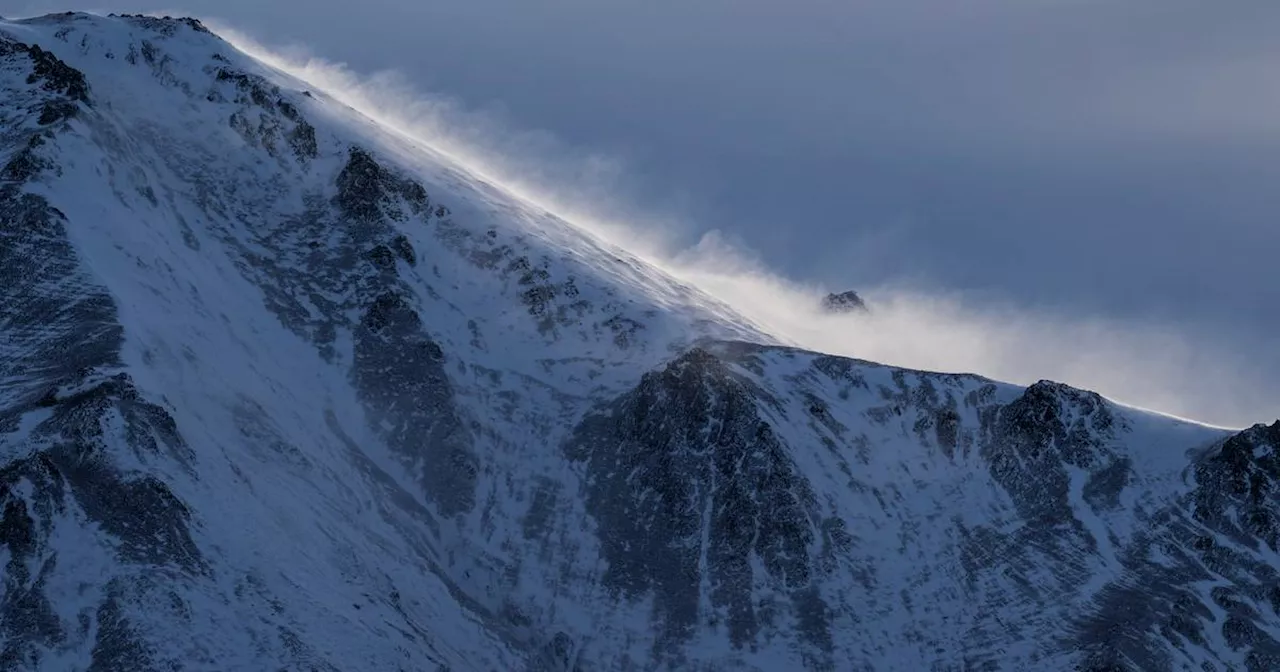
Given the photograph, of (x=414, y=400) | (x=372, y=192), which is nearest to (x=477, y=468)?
(x=414, y=400)

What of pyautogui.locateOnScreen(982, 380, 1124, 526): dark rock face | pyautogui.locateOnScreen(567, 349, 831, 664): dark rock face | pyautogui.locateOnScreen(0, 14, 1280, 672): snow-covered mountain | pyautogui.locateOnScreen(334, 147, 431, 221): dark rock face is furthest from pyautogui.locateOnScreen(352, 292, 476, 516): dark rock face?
pyautogui.locateOnScreen(982, 380, 1124, 526): dark rock face

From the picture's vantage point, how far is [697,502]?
145000 millimetres

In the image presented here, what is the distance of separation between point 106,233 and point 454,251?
4374cm

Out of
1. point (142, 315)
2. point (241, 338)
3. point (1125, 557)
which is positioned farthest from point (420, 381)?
point (1125, 557)

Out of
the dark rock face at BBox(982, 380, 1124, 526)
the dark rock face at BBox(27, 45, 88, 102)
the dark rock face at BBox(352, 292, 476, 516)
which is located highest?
the dark rock face at BBox(982, 380, 1124, 526)

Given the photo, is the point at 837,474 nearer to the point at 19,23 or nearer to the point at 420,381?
the point at 420,381

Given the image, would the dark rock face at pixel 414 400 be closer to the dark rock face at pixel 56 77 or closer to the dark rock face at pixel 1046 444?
the dark rock face at pixel 56 77

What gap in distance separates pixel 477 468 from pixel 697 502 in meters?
23.9

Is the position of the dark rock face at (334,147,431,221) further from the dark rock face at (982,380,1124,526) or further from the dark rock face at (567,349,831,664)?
the dark rock face at (982,380,1124,526)

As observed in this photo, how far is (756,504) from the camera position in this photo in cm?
14388

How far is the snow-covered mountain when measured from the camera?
376ft

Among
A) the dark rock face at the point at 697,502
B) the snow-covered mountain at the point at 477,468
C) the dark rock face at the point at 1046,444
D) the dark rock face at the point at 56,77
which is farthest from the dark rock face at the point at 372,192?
the dark rock face at the point at 1046,444

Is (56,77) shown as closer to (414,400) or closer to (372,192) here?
(372,192)

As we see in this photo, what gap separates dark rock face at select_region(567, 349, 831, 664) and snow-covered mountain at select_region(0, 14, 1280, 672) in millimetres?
328
